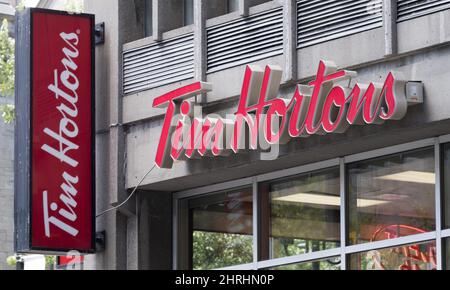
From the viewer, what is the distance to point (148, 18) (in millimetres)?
18438

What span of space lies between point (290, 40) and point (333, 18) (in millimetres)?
714

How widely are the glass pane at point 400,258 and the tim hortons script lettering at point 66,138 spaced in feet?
14.1

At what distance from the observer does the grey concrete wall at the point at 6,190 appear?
3384cm

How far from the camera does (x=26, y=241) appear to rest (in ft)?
55.4

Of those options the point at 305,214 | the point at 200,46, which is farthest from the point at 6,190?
the point at 305,214

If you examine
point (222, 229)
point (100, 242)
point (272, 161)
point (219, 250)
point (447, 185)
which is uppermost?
point (272, 161)

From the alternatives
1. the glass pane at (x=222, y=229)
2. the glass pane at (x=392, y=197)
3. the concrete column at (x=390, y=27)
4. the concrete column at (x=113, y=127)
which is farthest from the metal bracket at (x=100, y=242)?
the concrete column at (x=390, y=27)

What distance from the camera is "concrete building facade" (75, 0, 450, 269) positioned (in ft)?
45.1

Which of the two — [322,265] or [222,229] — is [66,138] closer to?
[222,229]

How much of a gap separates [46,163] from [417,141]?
5.48 meters

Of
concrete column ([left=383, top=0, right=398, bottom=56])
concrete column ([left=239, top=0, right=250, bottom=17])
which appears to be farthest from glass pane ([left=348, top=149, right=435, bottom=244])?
concrete column ([left=239, top=0, right=250, bottom=17])

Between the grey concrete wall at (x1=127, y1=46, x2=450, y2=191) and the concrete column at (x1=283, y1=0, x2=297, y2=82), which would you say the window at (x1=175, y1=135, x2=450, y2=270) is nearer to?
the grey concrete wall at (x1=127, y1=46, x2=450, y2=191)

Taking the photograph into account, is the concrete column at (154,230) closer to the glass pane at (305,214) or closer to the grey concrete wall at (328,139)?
the grey concrete wall at (328,139)
